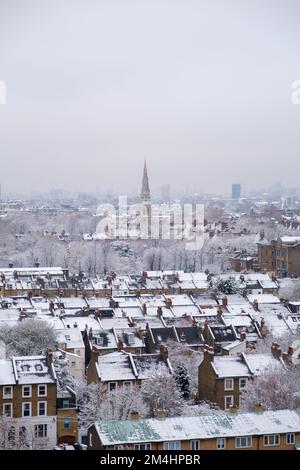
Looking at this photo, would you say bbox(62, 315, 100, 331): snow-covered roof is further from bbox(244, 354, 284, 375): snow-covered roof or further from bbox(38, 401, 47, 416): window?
bbox(38, 401, 47, 416): window

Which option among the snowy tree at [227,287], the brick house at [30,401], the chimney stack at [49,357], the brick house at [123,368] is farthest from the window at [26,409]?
the snowy tree at [227,287]

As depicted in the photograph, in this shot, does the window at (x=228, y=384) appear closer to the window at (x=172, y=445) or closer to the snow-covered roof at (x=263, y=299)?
the window at (x=172, y=445)

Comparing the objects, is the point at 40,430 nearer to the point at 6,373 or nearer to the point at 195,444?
the point at 6,373

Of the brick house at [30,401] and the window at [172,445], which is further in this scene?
the brick house at [30,401]

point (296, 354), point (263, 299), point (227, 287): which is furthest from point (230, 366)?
point (227, 287)
